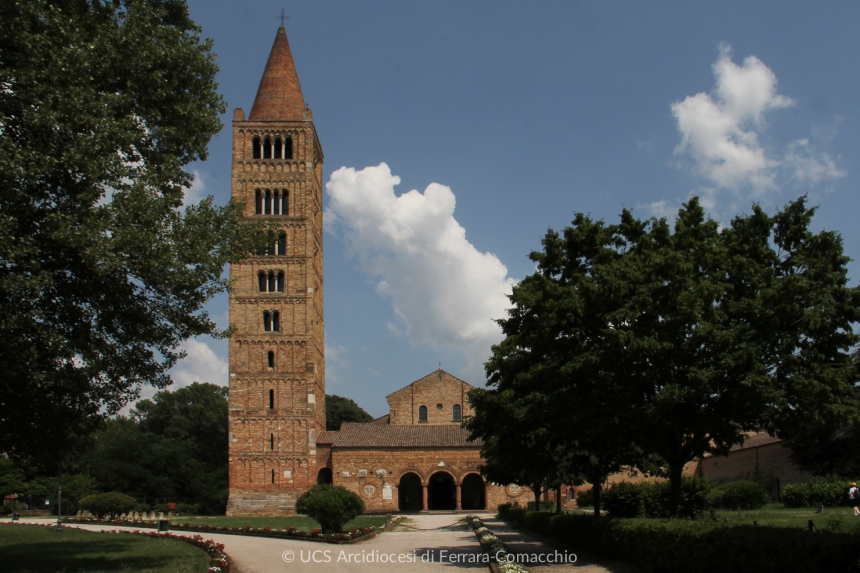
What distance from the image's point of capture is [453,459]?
5278 cm

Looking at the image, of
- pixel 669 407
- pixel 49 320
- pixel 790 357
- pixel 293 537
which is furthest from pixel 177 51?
pixel 293 537

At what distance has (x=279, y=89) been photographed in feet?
178

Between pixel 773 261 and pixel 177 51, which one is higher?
pixel 177 51

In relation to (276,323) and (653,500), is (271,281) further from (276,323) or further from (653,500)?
(653,500)

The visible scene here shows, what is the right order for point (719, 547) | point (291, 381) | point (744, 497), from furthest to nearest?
point (291, 381) < point (744, 497) < point (719, 547)

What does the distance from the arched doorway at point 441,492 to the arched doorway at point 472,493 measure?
73cm

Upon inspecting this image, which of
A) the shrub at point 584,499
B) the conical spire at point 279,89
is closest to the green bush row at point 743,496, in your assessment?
the shrub at point 584,499

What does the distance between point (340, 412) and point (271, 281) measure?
147ft

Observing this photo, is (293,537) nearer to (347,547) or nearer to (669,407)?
(347,547)

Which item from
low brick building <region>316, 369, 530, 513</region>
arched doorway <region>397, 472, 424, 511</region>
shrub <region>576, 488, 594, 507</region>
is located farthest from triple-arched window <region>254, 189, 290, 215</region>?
shrub <region>576, 488, 594, 507</region>

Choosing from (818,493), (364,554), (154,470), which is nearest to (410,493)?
(154,470)

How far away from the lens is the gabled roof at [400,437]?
52500 mm

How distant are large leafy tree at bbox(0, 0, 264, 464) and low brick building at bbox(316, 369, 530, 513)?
117ft

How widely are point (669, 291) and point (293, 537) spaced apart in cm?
1648
